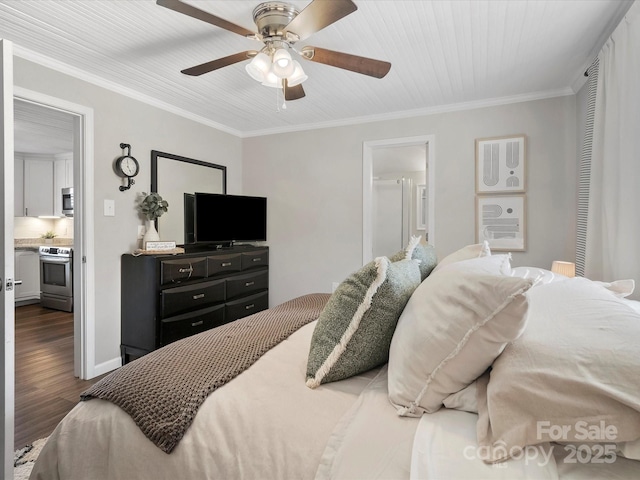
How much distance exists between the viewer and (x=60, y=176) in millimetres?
5539

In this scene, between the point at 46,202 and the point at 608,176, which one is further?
the point at 46,202

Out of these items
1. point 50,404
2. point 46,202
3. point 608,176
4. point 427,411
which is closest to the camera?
point 427,411

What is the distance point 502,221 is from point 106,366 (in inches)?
149

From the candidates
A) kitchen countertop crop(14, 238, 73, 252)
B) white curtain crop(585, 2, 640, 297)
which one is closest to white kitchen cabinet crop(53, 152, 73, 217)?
A: kitchen countertop crop(14, 238, 73, 252)

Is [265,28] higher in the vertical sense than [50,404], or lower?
higher

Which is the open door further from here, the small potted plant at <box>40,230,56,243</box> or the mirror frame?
the small potted plant at <box>40,230,56,243</box>

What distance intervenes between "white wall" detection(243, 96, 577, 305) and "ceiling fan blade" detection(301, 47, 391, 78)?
166cm

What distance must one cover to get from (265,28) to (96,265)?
226 cm

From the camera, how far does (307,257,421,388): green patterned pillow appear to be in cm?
99

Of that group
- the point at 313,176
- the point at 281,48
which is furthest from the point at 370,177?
the point at 281,48

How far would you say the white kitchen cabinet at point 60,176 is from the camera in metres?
5.49

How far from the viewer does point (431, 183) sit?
11.0ft

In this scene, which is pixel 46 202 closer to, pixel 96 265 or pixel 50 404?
pixel 96 265

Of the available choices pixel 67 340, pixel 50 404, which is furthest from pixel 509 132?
pixel 67 340
